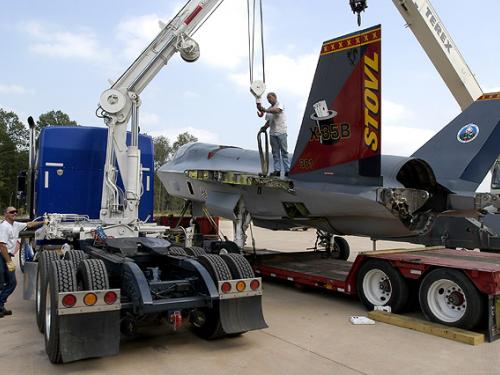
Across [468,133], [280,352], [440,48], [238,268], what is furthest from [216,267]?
[440,48]

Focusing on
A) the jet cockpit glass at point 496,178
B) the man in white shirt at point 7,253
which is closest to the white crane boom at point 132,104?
the man in white shirt at point 7,253

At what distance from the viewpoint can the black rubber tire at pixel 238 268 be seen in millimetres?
5512

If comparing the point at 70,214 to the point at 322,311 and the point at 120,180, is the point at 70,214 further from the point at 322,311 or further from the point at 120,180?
the point at 322,311

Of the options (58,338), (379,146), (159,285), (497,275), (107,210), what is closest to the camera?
(58,338)

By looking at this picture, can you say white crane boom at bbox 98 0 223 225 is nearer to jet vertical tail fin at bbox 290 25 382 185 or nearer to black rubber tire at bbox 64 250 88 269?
black rubber tire at bbox 64 250 88 269

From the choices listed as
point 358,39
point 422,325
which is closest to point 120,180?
point 358,39

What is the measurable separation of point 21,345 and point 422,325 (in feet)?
16.9

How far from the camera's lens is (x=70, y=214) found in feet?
27.1

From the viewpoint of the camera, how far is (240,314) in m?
5.38

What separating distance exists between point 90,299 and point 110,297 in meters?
0.20

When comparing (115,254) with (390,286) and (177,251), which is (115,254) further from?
(390,286)

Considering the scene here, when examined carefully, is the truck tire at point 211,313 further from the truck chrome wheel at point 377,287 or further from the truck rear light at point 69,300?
the truck chrome wheel at point 377,287

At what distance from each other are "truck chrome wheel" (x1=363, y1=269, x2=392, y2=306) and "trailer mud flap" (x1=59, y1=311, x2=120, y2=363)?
420 cm

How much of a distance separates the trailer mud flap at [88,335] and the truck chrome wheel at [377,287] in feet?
13.8
